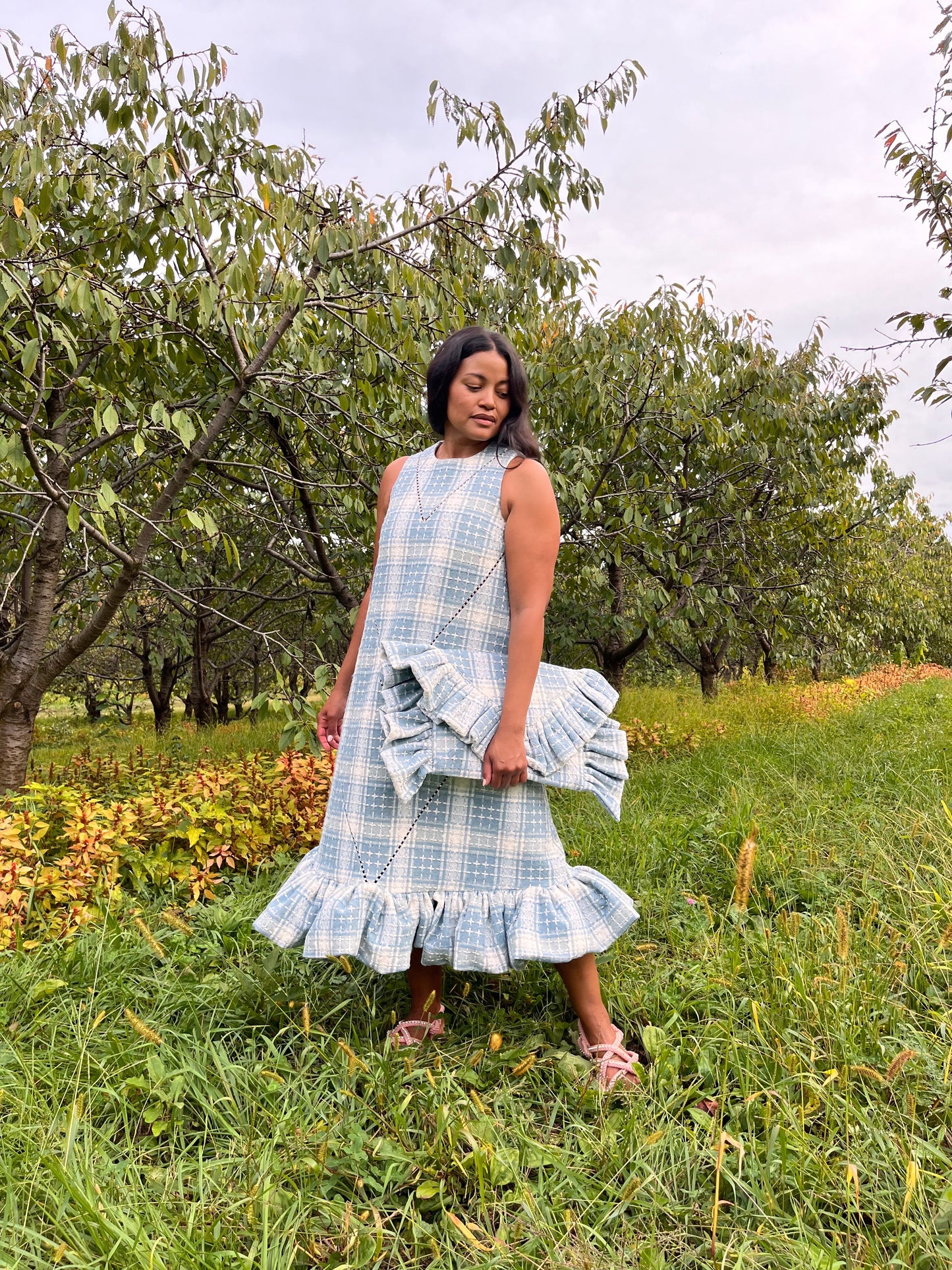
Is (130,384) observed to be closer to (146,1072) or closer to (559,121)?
(559,121)

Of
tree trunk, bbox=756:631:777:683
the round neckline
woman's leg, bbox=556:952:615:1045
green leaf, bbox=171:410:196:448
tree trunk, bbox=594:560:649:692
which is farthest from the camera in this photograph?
tree trunk, bbox=756:631:777:683

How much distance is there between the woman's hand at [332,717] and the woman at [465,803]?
244 millimetres

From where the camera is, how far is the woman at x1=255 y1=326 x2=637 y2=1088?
176 cm

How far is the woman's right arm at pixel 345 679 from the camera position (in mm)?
2160

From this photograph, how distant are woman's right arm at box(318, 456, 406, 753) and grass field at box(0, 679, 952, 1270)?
0.68 metres

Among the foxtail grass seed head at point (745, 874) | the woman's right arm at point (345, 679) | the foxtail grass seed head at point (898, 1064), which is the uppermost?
the woman's right arm at point (345, 679)

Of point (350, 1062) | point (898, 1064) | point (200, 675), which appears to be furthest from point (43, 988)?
point (200, 675)

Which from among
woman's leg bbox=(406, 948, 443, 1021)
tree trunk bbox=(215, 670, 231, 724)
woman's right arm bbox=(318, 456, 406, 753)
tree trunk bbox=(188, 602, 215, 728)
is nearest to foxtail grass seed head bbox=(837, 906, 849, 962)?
woman's leg bbox=(406, 948, 443, 1021)

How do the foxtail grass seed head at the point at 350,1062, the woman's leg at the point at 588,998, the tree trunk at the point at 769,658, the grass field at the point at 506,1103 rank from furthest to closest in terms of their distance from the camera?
1. the tree trunk at the point at 769,658
2. the woman's leg at the point at 588,998
3. the foxtail grass seed head at the point at 350,1062
4. the grass field at the point at 506,1103

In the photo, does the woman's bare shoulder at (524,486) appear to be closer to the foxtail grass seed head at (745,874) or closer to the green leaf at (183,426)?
the foxtail grass seed head at (745,874)

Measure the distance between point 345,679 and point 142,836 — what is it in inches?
58.4

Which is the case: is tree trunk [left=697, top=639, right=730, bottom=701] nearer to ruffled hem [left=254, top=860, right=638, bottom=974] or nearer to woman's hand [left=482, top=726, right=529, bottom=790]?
ruffled hem [left=254, top=860, right=638, bottom=974]

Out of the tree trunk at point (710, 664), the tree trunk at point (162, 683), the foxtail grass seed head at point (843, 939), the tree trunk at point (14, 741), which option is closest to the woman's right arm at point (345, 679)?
the foxtail grass seed head at point (843, 939)

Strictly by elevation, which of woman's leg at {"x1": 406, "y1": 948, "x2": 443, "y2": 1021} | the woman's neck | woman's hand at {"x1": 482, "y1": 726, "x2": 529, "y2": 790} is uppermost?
the woman's neck
